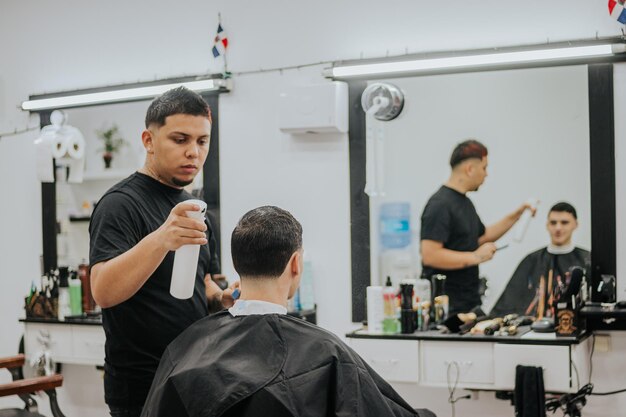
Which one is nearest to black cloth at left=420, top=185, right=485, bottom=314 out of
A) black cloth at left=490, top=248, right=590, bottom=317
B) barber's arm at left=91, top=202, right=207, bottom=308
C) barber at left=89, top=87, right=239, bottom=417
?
A: black cloth at left=490, top=248, right=590, bottom=317

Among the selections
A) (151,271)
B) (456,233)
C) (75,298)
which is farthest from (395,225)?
(151,271)

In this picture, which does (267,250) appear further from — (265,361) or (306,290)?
(306,290)

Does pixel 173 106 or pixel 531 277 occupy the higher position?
pixel 173 106

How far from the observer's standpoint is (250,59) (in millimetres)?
4070

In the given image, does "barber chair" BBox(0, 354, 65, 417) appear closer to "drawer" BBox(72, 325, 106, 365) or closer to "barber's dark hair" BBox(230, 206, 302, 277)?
"drawer" BBox(72, 325, 106, 365)

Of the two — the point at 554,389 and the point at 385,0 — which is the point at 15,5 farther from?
the point at 554,389

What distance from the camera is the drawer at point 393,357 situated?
11.0ft

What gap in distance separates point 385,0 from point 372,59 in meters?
0.29

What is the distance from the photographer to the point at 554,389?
3.12 metres

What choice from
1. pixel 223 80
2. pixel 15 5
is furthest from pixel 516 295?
pixel 15 5

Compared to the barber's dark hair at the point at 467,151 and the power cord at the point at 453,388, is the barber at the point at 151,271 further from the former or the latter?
the barber's dark hair at the point at 467,151

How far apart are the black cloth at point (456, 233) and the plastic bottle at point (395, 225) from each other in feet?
0.25

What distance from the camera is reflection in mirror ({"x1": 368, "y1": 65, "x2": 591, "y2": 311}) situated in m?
3.48

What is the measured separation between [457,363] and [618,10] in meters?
1.61
